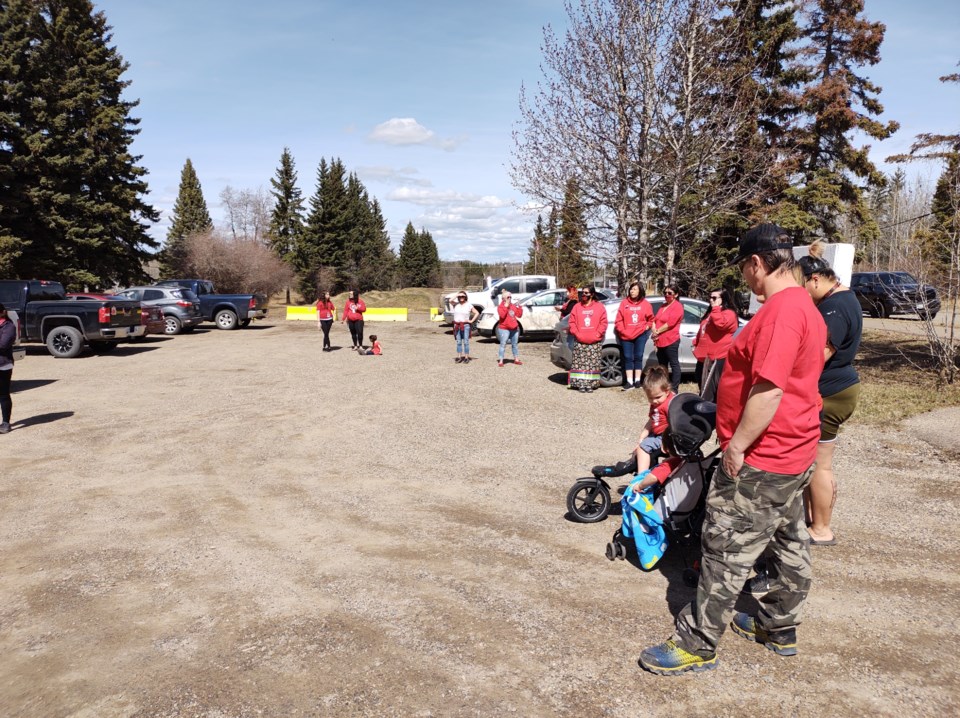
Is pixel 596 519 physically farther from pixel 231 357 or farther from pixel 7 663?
pixel 231 357

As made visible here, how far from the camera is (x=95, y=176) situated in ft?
106

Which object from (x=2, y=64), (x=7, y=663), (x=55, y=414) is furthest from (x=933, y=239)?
(x=2, y=64)

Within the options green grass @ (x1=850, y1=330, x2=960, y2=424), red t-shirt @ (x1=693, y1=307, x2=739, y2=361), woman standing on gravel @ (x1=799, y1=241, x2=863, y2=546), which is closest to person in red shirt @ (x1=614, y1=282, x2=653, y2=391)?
red t-shirt @ (x1=693, y1=307, x2=739, y2=361)

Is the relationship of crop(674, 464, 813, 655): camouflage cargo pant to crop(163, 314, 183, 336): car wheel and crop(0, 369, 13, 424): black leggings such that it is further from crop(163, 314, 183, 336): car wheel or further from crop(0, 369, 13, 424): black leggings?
crop(163, 314, 183, 336): car wheel

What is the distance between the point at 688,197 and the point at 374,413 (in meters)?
13.5

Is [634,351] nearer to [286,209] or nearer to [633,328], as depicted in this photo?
[633,328]

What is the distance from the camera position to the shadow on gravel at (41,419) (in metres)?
9.39

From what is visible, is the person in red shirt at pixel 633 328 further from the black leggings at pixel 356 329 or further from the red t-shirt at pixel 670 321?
the black leggings at pixel 356 329

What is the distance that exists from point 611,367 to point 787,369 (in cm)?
917

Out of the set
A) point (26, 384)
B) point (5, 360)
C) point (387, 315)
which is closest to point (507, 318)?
point (5, 360)

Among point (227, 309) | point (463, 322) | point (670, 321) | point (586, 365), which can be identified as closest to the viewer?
point (670, 321)

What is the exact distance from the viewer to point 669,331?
34.7 feet

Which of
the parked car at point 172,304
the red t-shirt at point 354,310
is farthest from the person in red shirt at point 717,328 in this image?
the parked car at point 172,304

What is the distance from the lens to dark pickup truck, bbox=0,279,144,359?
16.2 meters
